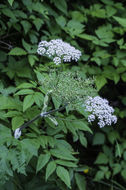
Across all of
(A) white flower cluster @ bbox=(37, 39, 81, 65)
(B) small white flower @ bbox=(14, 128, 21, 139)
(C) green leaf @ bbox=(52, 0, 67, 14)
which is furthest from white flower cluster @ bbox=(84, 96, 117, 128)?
(C) green leaf @ bbox=(52, 0, 67, 14)

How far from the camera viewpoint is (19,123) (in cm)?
254

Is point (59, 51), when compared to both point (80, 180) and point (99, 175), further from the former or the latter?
point (99, 175)

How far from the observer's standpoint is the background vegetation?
2604 millimetres

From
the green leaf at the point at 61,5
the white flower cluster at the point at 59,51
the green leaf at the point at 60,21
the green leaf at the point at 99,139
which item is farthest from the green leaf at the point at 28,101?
the green leaf at the point at 99,139

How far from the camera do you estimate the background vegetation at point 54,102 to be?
2.60 metres

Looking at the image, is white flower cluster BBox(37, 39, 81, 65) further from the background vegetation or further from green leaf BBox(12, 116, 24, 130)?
green leaf BBox(12, 116, 24, 130)

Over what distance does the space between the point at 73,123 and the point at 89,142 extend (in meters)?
2.02

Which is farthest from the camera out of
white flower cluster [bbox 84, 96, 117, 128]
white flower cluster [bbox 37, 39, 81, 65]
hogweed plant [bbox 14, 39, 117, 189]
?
white flower cluster [bbox 37, 39, 81, 65]

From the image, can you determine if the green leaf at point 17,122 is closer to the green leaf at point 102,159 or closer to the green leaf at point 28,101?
the green leaf at point 28,101

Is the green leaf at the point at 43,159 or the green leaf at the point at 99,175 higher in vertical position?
the green leaf at the point at 43,159

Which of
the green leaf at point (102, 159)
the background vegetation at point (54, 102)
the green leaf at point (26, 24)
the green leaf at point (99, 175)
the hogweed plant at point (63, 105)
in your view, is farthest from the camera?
the green leaf at point (102, 159)

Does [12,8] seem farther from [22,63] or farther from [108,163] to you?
[108,163]

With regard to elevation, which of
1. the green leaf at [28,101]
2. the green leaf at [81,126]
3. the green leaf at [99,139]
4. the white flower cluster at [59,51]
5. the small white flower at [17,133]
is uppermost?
the white flower cluster at [59,51]

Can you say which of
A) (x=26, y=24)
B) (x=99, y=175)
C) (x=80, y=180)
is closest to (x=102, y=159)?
(x=99, y=175)
